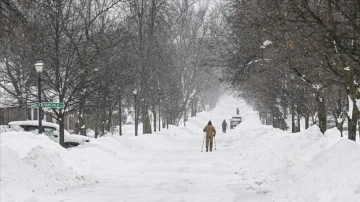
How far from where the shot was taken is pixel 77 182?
507 inches

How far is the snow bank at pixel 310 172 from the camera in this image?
8227 millimetres

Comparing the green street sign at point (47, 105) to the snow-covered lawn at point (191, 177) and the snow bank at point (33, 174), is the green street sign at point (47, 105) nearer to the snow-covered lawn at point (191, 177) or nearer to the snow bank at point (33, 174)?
the snow-covered lawn at point (191, 177)

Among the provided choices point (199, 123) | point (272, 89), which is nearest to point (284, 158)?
point (272, 89)

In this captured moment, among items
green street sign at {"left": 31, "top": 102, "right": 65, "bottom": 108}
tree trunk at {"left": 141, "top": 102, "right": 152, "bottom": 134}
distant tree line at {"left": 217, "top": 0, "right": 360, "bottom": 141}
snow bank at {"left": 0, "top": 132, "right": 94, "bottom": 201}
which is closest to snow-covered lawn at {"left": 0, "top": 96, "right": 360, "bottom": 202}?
snow bank at {"left": 0, "top": 132, "right": 94, "bottom": 201}

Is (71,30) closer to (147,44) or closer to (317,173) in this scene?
(147,44)

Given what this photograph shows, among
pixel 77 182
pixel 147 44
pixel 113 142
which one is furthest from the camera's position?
pixel 147 44

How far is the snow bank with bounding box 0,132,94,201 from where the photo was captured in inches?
409

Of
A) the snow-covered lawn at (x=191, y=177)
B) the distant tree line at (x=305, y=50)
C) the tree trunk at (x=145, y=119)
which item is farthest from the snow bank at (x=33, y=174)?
the tree trunk at (x=145, y=119)

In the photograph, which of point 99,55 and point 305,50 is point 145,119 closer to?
point 99,55

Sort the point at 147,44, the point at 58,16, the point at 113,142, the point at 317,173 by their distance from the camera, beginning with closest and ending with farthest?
the point at 317,173
the point at 58,16
the point at 113,142
the point at 147,44

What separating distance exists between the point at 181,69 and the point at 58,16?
105 feet

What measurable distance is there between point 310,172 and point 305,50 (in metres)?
5.29

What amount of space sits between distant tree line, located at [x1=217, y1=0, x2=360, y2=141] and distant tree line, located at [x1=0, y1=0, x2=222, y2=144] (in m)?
4.76

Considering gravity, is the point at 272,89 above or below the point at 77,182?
above
